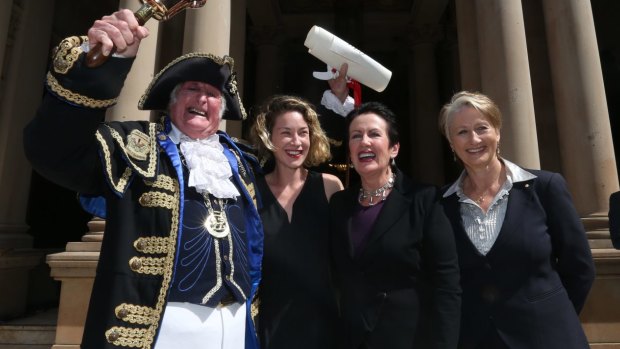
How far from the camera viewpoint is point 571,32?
7.18 m

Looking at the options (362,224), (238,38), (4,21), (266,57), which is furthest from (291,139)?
(266,57)

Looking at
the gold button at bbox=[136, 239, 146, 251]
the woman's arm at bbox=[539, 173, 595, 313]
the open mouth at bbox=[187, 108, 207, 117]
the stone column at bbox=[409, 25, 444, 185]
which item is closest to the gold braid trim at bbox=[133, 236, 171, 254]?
the gold button at bbox=[136, 239, 146, 251]

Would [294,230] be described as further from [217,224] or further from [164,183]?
[164,183]

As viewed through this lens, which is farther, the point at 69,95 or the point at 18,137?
the point at 18,137

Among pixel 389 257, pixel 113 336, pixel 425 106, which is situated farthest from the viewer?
pixel 425 106

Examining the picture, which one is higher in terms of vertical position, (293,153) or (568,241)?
(293,153)

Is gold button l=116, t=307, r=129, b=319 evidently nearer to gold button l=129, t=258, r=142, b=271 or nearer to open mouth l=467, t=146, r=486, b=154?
gold button l=129, t=258, r=142, b=271

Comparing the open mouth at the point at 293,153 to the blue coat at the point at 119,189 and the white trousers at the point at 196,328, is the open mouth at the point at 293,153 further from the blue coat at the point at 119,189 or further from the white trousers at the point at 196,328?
the white trousers at the point at 196,328

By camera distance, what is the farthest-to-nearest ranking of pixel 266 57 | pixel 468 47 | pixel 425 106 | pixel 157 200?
pixel 266 57
pixel 425 106
pixel 468 47
pixel 157 200

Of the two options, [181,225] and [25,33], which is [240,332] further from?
[25,33]

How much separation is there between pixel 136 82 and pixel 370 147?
4776mm

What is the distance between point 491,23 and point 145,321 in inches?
268

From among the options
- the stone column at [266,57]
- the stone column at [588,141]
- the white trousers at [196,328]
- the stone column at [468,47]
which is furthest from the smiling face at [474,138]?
the stone column at [266,57]

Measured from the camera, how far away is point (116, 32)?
1869mm
